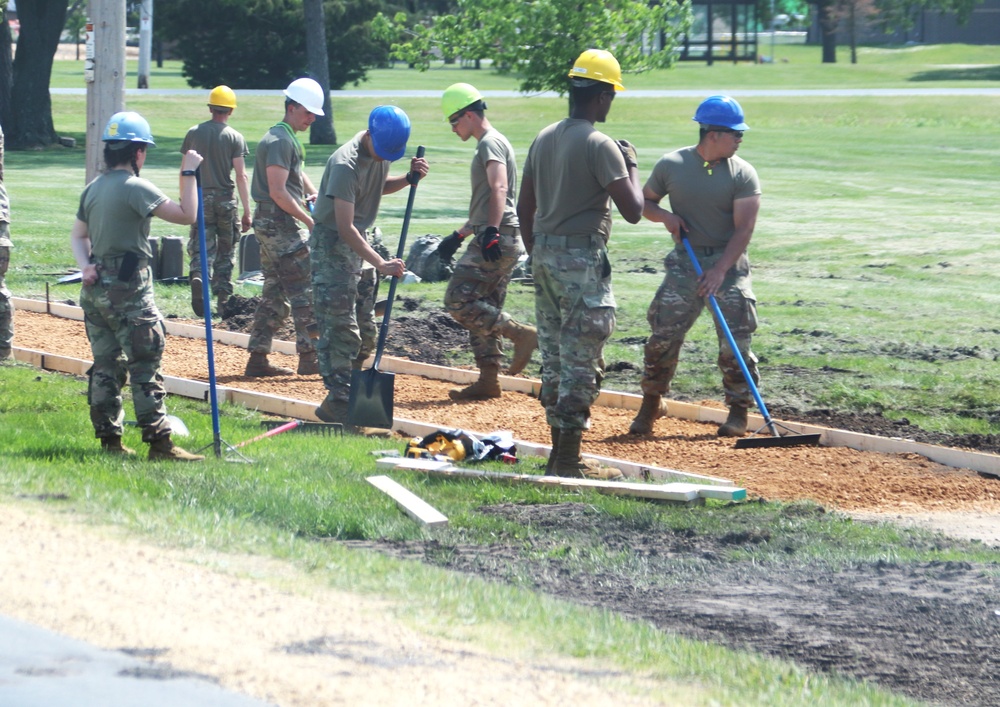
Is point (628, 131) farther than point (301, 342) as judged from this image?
Yes

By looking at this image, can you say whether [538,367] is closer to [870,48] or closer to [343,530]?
[343,530]

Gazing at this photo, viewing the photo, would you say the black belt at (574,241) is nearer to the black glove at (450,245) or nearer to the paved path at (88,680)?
the black glove at (450,245)

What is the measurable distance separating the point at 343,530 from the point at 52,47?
32881 mm

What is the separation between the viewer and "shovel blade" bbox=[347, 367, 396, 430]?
32.2 feet

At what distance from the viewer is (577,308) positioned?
821cm

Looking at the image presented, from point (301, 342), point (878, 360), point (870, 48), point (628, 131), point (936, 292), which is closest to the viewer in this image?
point (301, 342)

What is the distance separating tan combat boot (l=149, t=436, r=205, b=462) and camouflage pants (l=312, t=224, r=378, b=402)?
1702mm

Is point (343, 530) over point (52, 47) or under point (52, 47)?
under

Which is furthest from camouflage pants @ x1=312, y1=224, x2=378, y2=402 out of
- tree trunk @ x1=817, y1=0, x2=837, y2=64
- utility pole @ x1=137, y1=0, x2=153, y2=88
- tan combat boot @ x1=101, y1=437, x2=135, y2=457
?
tree trunk @ x1=817, y1=0, x2=837, y2=64

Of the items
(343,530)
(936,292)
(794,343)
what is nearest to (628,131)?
(936,292)

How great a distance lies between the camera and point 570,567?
6844 millimetres

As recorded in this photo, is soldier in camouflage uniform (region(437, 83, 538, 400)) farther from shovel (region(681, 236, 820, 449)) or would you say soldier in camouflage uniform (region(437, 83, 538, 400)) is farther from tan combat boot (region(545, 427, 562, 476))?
tan combat boot (region(545, 427, 562, 476))

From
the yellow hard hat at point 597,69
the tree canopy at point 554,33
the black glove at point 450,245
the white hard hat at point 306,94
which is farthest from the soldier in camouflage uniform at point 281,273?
the tree canopy at point 554,33

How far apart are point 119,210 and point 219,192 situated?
6.71 metres
